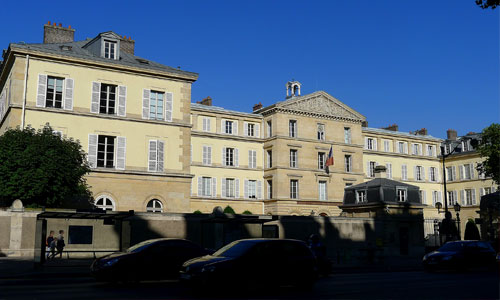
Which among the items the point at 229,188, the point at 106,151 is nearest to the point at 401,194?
the point at 106,151

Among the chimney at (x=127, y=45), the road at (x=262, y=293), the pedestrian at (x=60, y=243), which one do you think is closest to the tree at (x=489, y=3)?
Answer: the road at (x=262, y=293)

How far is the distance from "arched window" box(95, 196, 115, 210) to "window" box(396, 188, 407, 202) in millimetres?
19202

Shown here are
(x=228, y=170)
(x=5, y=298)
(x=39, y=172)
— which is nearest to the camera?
(x=5, y=298)

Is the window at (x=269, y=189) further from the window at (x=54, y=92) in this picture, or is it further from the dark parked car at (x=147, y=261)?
the dark parked car at (x=147, y=261)

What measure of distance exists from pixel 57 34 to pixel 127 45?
505 centimetres

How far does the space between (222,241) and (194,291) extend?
1152 centimetres

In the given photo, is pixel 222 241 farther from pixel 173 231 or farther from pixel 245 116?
pixel 245 116

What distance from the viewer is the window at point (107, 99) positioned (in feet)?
106

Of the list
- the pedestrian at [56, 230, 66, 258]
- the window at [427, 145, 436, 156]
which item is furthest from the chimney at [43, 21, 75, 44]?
the window at [427, 145, 436, 156]

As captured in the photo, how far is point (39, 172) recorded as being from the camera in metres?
25.4

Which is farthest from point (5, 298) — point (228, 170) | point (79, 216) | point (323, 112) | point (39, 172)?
point (323, 112)

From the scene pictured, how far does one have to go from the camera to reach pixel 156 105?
33906mm

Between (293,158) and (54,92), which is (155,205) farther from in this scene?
(293,158)

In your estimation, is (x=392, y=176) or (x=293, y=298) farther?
(x=392, y=176)
